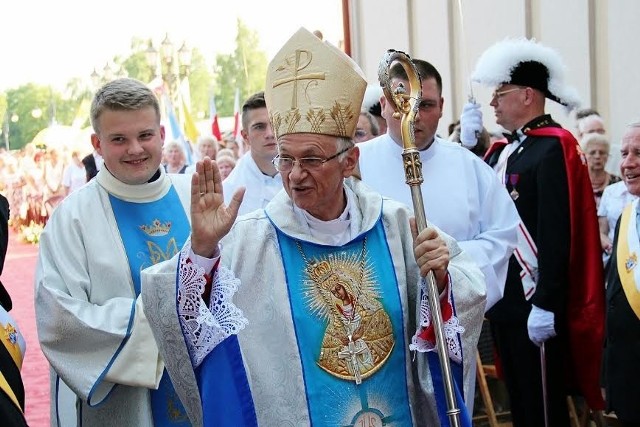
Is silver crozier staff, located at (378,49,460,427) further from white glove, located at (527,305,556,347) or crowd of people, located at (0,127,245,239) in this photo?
crowd of people, located at (0,127,245,239)

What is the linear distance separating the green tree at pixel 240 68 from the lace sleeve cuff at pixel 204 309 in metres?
40.9

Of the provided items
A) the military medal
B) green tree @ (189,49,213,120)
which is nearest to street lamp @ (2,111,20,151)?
green tree @ (189,49,213,120)

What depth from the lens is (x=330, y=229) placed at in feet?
11.3

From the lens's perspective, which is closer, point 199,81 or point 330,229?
point 330,229

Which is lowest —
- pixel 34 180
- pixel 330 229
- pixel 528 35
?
pixel 34 180

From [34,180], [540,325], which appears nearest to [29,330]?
[540,325]

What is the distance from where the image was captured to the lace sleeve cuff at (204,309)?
309 cm

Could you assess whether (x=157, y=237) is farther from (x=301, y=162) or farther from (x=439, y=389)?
(x=439, y=389)

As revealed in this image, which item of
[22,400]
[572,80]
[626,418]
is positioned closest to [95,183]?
[22,400]

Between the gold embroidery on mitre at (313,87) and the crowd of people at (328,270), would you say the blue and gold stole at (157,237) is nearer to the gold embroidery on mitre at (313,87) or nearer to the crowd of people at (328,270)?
the crowd of people at (328,270)

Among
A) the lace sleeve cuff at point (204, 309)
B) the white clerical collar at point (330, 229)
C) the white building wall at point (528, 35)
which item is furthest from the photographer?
the white building wall at point (528, 35)

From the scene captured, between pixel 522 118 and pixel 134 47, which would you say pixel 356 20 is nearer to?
pixel 522 118

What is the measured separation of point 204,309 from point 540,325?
309 centimetres

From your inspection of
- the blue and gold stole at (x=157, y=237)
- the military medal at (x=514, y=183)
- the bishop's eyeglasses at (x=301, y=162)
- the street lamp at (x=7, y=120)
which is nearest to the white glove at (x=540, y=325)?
the military medal at (x=514, y=183)
